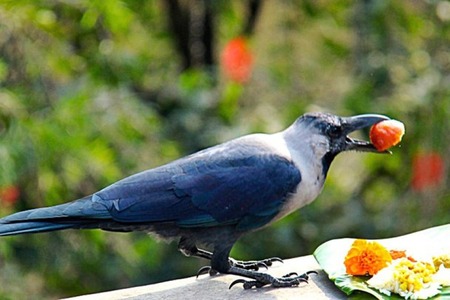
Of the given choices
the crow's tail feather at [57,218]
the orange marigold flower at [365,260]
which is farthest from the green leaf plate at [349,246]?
the crow's tail feather at [57,218]

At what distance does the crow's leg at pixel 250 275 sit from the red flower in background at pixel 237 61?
7.67 feet

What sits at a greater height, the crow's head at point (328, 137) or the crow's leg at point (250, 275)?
the crow's head at point (328, 137)

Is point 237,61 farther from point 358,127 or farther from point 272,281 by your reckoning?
point 272,281

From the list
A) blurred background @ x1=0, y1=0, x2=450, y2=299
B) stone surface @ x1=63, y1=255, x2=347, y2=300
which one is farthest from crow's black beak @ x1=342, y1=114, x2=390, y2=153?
blurred background @ x1=0, y1=0, x2=450, y2=299

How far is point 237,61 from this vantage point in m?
5.26

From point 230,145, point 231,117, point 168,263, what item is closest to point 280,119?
point 231,117

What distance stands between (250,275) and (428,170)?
2.33 metres

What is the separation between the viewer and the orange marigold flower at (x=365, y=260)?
283cm

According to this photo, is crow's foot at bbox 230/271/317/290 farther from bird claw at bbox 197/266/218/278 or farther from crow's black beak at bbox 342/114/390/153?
crow's black beak at bbox 342/114/390/153

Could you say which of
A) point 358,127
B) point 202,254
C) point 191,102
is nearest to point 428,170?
point 191,102

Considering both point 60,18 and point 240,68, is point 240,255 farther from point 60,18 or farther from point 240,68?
point 60,18

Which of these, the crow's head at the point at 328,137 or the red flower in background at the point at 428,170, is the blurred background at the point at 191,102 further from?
the crow's head at the point at 328,137

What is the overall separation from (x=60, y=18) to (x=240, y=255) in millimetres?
1591

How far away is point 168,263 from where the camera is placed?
5.57 meters
